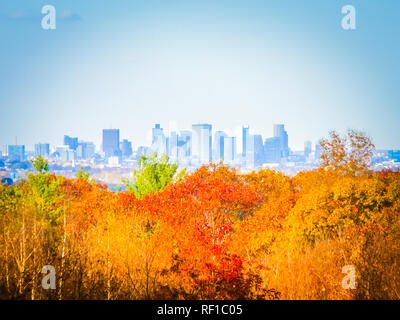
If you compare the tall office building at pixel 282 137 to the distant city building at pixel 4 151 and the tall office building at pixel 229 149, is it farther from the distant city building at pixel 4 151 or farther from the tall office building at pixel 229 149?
the distant city building at pixel 4 151

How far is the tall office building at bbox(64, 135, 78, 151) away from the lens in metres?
47.9

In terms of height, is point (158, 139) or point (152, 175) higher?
point (158, 139)

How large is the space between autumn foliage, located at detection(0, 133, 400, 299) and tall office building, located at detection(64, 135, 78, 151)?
1722 cm

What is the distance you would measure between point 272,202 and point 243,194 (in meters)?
1.74

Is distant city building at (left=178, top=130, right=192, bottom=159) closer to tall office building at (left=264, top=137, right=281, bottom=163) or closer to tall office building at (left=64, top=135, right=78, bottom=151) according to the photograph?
tall office building at (left=264, top=137, right=281, bottom=163)

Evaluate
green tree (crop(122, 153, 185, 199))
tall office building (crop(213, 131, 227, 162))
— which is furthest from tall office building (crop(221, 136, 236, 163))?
green tree (crop(122, 153, 185, 199))

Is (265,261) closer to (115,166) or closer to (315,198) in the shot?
(315,198)

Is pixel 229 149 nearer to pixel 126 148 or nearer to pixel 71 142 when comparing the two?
pixel 126 148

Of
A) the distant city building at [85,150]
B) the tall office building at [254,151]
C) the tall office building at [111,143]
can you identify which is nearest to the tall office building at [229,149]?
the tall office building at [254,151]

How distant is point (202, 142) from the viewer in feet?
153

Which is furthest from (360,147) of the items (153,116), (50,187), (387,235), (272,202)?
(153,116)

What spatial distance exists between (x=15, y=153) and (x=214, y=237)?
24.9 m

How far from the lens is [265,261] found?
19344 mm

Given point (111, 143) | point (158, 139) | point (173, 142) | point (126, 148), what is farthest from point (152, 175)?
point (111, 143)
